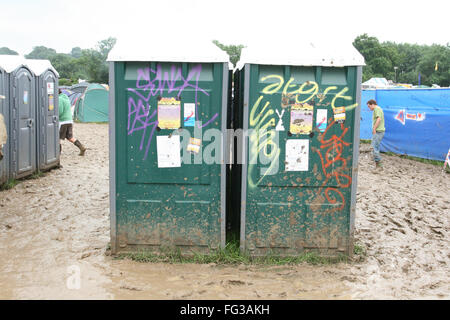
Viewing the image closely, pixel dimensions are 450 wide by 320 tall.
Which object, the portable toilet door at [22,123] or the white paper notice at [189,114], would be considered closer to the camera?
the white paper notice at [189,114]

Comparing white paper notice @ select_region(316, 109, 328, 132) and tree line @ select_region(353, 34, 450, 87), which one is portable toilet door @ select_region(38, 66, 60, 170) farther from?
tree line @ select_region(353, 34, 450, 87)

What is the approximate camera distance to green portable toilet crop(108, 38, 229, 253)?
15.4ft

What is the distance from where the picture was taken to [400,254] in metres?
5.30

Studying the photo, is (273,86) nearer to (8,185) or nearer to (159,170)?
(159,170)

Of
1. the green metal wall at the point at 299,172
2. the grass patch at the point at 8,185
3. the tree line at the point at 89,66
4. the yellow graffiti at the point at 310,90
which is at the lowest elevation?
the grass patch at the point at 8,185

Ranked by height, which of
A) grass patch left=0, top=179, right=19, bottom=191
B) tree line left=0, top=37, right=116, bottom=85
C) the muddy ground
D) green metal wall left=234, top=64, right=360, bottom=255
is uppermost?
tree line left=0, top=37, right=116, bottom=85

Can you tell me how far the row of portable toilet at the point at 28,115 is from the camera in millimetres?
8211

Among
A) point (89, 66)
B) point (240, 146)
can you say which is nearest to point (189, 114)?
point (240, 146)

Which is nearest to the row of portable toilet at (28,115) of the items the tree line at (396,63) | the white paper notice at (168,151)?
the white paper notice at (168,151)

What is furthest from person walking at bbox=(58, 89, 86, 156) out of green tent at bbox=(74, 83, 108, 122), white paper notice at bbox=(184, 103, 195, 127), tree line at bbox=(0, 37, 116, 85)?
tree line at bbox=(0, 37, 116, 85)

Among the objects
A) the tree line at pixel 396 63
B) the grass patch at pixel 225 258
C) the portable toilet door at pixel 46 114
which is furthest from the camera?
the tree line at pixel 396 63

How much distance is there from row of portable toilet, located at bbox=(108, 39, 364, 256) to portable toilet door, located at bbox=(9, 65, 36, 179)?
14.7 ft

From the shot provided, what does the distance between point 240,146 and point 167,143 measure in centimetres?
75

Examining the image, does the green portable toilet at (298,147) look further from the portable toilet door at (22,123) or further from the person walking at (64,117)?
the person walking at (64,117)
